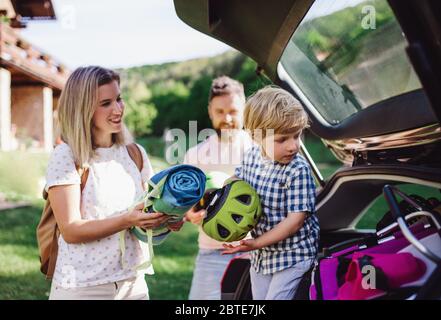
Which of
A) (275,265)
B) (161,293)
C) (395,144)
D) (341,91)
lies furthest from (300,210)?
(161,293)

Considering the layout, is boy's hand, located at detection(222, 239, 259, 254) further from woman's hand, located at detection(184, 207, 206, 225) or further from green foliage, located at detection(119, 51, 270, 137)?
green foliage, located at detection(119, 51, 270, 137)

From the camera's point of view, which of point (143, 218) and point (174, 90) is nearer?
point (143, 218)

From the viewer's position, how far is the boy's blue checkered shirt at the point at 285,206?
77.9 inches

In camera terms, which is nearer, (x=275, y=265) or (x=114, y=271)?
(x=275, y=265)

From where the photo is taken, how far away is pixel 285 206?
2010 millimetres

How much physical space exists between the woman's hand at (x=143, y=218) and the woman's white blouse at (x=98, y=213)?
20 centimetres

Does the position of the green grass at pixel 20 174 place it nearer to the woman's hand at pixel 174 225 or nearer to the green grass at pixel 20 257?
the green grass at pixel 20 257

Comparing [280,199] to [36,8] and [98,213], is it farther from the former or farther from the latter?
[36,8]

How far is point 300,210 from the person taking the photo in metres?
1.95

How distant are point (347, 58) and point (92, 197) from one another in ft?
3.72

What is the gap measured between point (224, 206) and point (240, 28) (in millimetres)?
623

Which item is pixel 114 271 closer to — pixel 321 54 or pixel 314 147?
pixel 321 54
